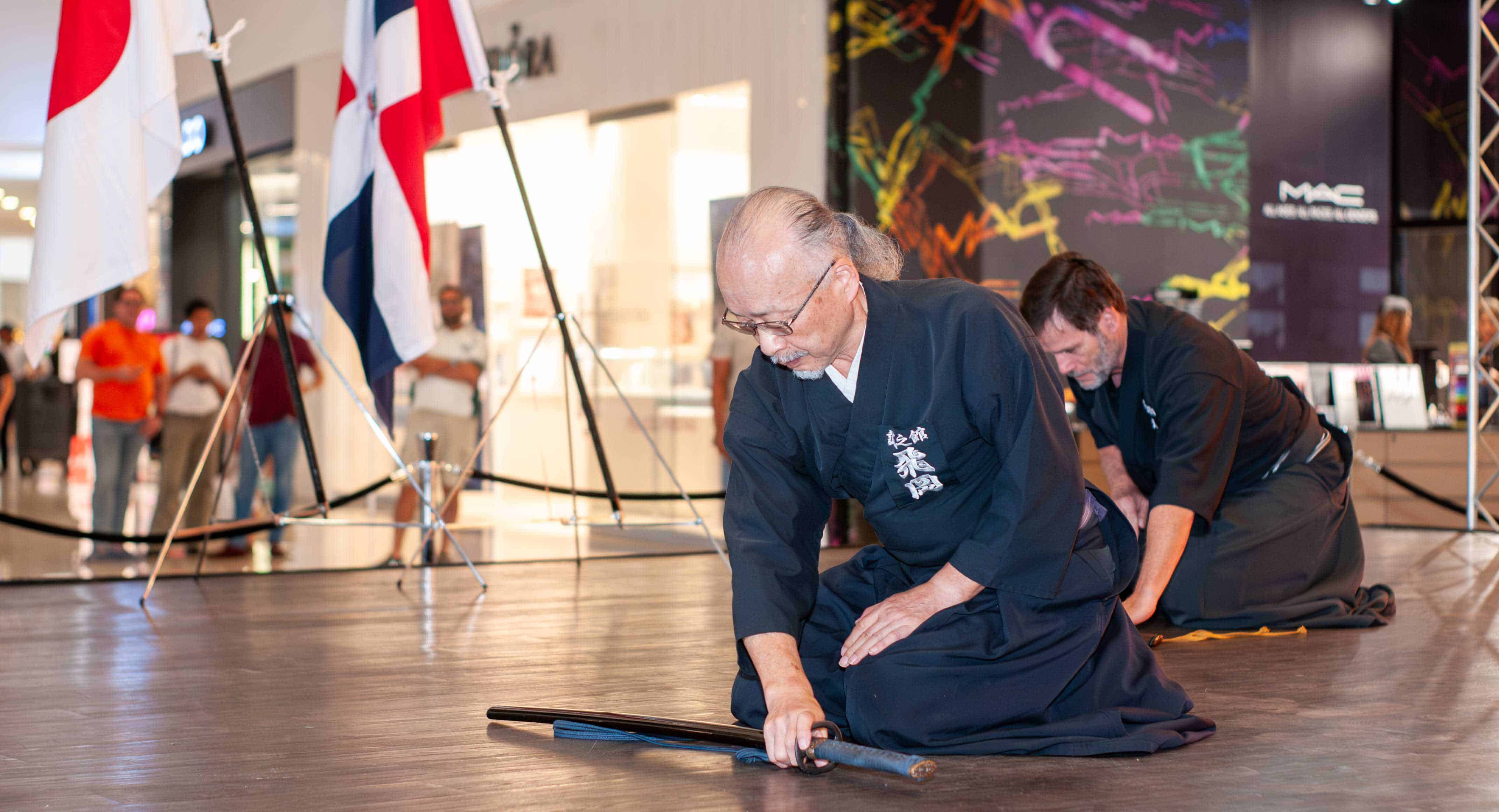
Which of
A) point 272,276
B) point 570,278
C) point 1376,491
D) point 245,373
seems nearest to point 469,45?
point 272,276

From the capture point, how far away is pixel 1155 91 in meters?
7.14

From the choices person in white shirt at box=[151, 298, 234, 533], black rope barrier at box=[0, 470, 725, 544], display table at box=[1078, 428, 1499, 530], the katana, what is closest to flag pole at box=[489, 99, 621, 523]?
black rope barrier at box=[0, 470, 725, 544]

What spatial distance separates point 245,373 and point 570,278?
1.86 meters

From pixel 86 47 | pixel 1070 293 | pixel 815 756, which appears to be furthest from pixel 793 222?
pixel 86 47

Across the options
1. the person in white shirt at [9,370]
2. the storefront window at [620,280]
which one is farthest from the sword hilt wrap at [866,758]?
the person in white shirt at [9,370]

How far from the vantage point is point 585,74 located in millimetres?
7453

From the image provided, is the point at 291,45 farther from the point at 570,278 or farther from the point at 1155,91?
the point at 1155,91

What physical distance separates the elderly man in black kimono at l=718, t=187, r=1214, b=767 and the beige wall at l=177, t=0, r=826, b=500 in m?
4.73

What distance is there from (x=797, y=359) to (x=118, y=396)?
506cm

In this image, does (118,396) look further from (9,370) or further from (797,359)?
(9,370)

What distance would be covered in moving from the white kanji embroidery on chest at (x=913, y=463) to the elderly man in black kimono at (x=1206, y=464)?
1.02 metres

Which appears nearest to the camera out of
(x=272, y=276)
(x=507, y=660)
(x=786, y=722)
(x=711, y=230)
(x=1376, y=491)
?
(x=786, y=722)

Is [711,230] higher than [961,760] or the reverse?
higher

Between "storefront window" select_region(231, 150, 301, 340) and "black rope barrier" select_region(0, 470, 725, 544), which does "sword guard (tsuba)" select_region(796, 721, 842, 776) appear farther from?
"storefront window" select_region(231, 150, 301, 340)
